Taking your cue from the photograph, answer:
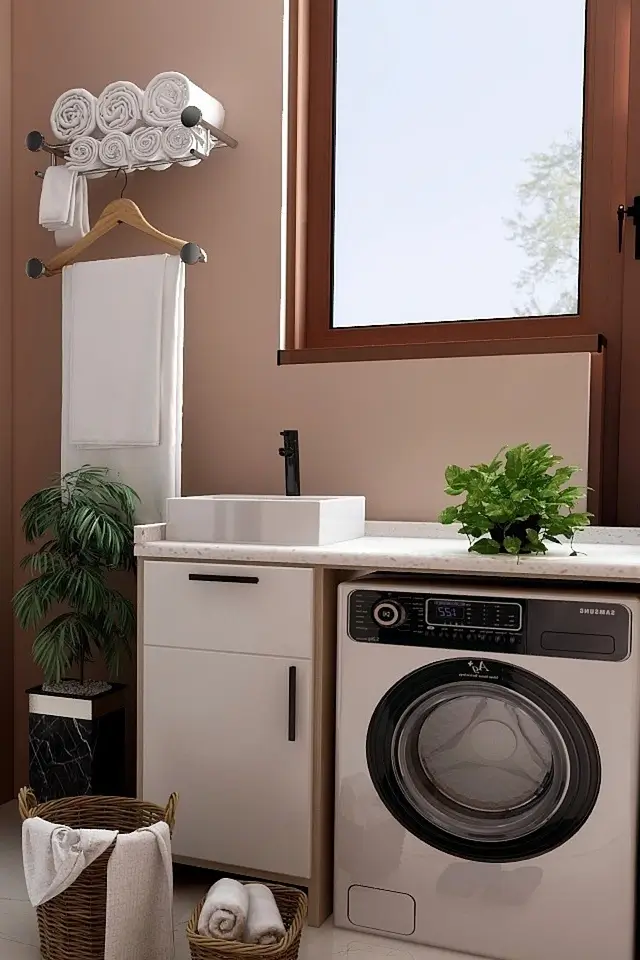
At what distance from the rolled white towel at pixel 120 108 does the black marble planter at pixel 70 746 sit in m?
1.57

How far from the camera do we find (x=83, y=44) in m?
2.90

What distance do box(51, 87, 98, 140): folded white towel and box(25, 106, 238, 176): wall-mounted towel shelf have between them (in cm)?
6

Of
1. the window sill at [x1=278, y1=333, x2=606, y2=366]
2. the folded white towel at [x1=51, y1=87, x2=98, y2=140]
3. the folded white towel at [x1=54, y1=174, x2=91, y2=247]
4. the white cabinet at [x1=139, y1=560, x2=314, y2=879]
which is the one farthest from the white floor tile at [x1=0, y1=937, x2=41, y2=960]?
the folded white towel at [x1=51, y1=87, x2=98, y2=140]

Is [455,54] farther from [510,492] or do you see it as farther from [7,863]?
[7,863]

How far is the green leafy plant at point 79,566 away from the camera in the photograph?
7.91 ft

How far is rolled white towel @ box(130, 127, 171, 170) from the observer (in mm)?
2592

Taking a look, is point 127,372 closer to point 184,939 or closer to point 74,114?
point 74,114

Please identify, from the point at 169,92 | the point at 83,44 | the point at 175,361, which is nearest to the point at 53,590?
the point at 175,361

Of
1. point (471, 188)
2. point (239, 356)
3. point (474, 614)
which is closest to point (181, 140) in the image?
point (239, 356)

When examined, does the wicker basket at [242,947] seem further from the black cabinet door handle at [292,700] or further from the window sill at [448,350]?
the window sill at [448,350]

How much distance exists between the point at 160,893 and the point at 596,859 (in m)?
0.89

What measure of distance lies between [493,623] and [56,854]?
1.00 metres

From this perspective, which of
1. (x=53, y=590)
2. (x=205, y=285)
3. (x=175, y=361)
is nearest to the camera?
(x=53, y=590)

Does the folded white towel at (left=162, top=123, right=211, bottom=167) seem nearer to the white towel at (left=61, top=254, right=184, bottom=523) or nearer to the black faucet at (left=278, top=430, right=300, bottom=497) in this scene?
the white towel at (left=61, top=254, right=184, bottom=523)
